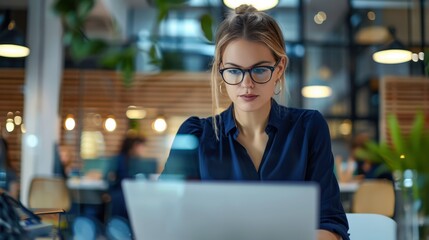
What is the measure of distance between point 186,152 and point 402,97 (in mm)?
7566

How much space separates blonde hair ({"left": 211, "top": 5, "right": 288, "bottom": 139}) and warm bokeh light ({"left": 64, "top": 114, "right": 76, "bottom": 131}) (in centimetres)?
640

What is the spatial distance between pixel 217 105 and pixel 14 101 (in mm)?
5306

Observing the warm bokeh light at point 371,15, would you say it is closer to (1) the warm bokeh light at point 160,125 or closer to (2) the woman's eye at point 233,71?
(1) the warm bokeh light at point 160,125

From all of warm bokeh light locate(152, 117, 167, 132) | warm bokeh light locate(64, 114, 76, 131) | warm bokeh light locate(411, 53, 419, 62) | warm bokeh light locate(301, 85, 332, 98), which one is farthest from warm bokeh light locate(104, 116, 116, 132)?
warm bokeh light locate(411, 53, 419, 62)

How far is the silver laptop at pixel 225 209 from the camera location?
0.96 meters

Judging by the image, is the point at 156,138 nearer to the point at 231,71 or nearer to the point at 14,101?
the point at 14,101

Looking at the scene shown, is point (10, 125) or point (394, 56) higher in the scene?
point (394, 56)

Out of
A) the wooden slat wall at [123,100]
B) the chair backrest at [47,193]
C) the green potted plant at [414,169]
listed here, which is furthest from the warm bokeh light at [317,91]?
the green potted plant at [414,169]

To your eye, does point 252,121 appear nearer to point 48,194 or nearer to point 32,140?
point 48,194

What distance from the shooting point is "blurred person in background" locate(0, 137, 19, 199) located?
6.05 meters

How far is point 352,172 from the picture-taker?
763 centimetres

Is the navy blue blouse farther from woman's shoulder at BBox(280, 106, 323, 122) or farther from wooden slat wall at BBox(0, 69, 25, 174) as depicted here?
wooden slat wall at BBox(0, 69, 25, 174)


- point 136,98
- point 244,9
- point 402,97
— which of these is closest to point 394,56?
point 402,97

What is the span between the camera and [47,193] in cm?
610
